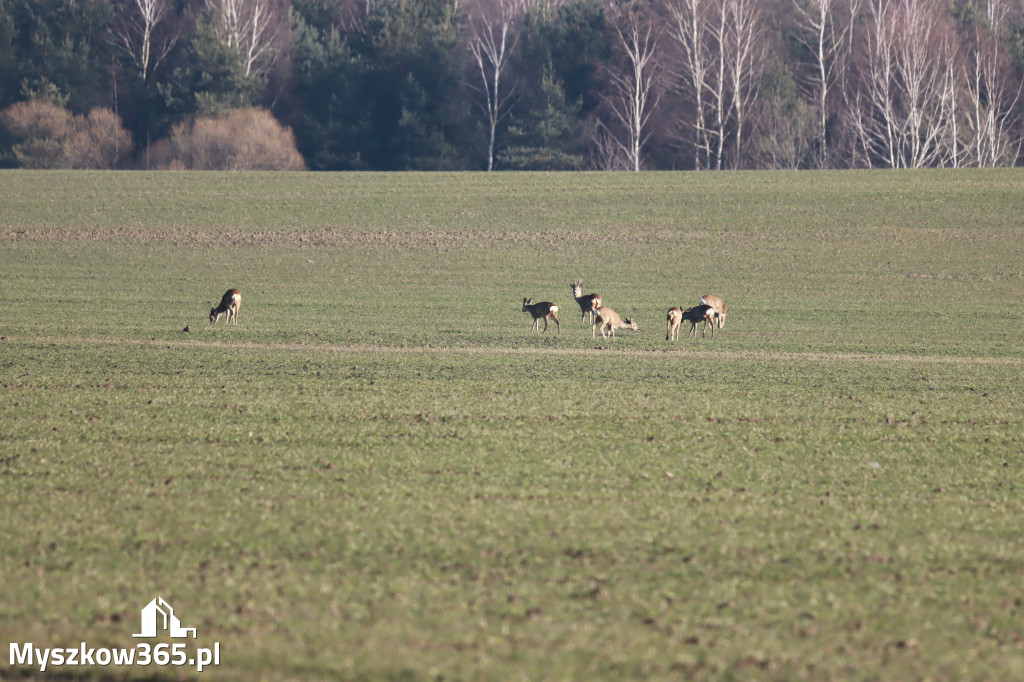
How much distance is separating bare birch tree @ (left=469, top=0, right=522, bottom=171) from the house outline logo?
226 feet

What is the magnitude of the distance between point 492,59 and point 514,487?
228ft

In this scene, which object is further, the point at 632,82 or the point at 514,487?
the point at 632,82

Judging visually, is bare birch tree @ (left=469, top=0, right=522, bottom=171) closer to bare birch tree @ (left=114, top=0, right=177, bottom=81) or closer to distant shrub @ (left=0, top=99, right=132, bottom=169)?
bare birch tree @ (left=114, top=0, right=177, bottom=81)

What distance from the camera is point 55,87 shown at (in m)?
70.0

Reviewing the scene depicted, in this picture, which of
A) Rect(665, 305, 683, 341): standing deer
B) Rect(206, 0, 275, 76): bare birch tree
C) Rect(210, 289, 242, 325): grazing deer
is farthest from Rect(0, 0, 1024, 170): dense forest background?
Rect(665, 305, 683, 341): standing deer

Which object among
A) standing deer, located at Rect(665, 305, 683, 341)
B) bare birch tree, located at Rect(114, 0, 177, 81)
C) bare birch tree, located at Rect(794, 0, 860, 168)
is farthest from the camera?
bare birch tree, located at Rect(114, 0, 177, 81)

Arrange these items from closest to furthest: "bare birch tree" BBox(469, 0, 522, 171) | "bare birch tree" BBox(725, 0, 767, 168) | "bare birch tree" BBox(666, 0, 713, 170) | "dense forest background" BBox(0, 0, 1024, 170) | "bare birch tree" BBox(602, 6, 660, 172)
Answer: "dense forest background" BBox(0, 0, 1024, 170) → "bare birch tree" BBox(725, 0, 767, 168) → "bare birch tree" BBox(666, 0, 713, 170) → "bare birch tree" BBox(602, 6, 660, 172) → "bare birch tree" BBox(469, 0, 522, 171)

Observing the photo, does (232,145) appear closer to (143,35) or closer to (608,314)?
(143,35)

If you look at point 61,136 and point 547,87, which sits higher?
point 547,87

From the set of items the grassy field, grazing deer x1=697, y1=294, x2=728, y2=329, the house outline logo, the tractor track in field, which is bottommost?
the house outline logo

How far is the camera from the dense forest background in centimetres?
7019

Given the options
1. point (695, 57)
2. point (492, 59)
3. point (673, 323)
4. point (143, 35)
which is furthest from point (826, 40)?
point (673, 323)

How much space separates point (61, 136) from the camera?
227 ft

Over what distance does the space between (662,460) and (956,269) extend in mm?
28032
